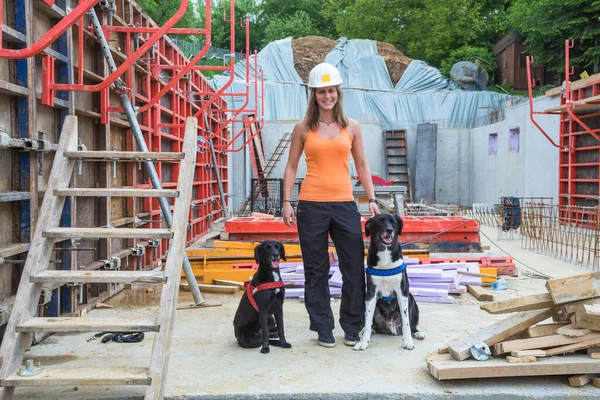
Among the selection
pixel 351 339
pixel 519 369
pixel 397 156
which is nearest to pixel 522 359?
pixel 519 369

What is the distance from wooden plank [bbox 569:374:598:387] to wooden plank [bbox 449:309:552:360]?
42 centimetres

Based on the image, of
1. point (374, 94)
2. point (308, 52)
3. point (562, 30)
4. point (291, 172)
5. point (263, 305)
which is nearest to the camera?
point (263, 305)

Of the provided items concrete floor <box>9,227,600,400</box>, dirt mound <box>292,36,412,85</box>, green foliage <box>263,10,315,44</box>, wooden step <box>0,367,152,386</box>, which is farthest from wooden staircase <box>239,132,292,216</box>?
green foliage <box>263,10,315,44</box>

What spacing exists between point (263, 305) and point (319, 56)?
30032 mm

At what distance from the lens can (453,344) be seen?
3.81 meters

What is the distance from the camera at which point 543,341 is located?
3715mm

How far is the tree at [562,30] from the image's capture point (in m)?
24.8

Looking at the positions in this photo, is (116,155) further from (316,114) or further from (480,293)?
(480,293)

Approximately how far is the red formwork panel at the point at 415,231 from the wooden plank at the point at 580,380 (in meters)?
4.44

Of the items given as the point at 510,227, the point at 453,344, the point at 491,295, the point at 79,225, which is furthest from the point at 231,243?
the point at 510,227

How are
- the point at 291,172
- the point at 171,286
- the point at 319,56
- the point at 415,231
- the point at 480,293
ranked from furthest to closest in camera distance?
the point at 319,56, the point at 415,231, the point at 480,293, the point at 291,172, the point at 171,286

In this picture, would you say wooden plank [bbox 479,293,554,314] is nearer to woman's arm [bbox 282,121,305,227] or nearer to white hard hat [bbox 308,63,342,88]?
woman's arm [bbox 282,121,305,227]

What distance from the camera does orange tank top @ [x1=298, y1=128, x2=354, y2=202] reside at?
454 cm

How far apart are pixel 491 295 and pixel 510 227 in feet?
25.5
